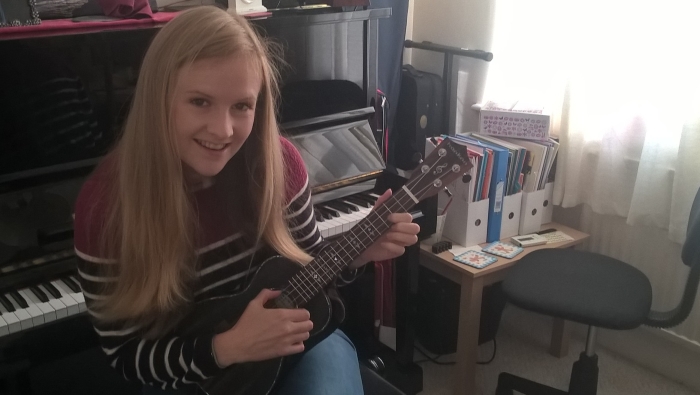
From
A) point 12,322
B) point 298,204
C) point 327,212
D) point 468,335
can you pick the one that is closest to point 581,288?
point 468,335

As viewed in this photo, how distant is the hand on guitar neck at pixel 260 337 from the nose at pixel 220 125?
30 centimetres

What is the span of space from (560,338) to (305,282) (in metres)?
1.32

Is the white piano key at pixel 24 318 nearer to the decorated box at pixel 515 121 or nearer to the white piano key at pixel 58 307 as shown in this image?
the white piano key at pixel 58 307

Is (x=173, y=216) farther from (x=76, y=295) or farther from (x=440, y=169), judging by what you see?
(x=440, y=169)

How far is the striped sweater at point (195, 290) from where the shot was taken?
1059 mm

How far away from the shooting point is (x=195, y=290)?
1.18 metres

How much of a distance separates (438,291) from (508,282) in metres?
0.44

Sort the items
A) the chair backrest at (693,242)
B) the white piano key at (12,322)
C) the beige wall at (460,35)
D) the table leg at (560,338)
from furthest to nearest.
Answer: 1. the beige wall at (460,35)
2. the table leg at (560,338)
3. the chair backrest at (693,242)
4. the white piano key at (12,322)

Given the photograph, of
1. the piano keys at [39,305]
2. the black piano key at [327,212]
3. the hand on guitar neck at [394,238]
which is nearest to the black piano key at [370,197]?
the black piano key at [327,212]

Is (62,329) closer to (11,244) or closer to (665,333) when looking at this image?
(11,244)

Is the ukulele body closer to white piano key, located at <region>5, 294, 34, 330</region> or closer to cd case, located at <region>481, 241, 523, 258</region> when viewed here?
white piano key, located at <region>5, 294, 34, 330</region>

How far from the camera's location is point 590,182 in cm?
204

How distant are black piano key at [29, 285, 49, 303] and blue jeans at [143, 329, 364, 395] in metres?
0.25

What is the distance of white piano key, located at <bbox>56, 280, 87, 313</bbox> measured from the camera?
47.7 inches
